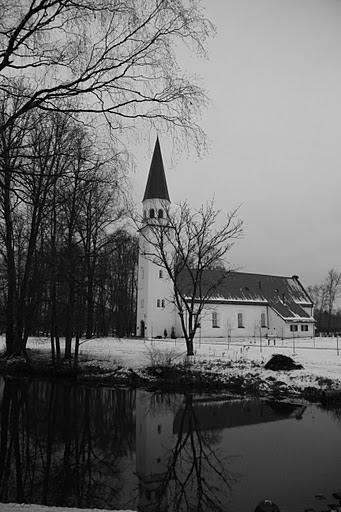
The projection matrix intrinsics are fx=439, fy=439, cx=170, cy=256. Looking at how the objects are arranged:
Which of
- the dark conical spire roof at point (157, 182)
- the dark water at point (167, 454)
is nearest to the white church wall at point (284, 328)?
the dark conical spire roof at point (157, 182)

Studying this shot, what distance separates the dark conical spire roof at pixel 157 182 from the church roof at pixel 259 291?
9872 millimetres

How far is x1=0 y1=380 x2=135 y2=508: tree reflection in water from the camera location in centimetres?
805

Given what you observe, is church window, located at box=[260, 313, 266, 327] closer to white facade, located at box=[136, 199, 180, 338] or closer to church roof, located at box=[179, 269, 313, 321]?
church roof, located at box=[179, 269, 313, 321]

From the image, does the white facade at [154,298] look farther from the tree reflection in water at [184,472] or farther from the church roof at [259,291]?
the tree reflection in water at [184,472]

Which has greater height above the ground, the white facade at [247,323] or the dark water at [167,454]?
the white facade at [247,323]

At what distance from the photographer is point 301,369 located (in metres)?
20.0

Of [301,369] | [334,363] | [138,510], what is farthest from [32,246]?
[138,510]

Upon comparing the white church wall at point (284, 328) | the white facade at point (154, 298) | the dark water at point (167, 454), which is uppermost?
the white facade at point (154, 298)

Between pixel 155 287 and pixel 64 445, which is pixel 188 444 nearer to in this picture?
pixel 64 445

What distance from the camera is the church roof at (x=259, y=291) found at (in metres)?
53.9

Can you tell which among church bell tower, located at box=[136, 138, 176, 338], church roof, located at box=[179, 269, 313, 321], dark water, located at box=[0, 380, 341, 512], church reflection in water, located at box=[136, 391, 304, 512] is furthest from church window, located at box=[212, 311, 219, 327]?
dark water, located at box=[0, 380, 341, 512]

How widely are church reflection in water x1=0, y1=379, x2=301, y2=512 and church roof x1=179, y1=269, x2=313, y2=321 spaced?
34.0 metres

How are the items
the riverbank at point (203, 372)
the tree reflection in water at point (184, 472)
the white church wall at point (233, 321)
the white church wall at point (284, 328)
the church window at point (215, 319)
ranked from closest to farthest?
the tree reflection in water at point (184, 472) → the riverbank at point (203, 372) → the white church wall at point (233, 321) → the church window at point (215, 319) → the white church wall at point (284, 328)

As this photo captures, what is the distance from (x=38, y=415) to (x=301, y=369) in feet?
38.6
